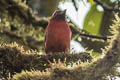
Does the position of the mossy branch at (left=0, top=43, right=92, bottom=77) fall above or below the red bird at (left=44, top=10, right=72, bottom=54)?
below

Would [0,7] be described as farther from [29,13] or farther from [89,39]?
[89,39]

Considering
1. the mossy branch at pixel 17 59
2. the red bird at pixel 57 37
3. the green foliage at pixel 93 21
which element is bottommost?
the mossy branch at pixel 17 59

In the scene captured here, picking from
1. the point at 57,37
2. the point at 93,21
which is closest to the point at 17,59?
the point at 57,37

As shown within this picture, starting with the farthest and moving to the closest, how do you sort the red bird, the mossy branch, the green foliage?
1. the green foliage
2. the red bird
3. the mossy branch

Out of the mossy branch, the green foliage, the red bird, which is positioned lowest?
the mossy branch

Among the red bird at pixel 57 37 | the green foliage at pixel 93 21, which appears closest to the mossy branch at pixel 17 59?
the red bird at pixel 57 37

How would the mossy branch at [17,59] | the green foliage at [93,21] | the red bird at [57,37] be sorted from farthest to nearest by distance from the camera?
the green foliage at [93,21] → the red bird at [57,37] → the mossy branch at [17,59]

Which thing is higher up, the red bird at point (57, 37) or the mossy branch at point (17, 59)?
the red bird at point (57, 37)

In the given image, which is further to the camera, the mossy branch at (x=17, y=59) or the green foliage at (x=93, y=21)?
the green foliage at (x=93, y=21)

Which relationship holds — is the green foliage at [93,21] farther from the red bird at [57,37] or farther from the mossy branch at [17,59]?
the mossy branch at [17,59]

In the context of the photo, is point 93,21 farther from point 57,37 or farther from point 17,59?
point 17,59

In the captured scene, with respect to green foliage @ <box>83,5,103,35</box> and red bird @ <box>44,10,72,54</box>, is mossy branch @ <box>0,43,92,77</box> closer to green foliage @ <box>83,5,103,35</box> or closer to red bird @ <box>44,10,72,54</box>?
red bird @ <box>44,10,72,54</box>

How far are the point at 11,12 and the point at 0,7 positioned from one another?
21cm

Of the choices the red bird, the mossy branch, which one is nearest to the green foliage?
the red bird
